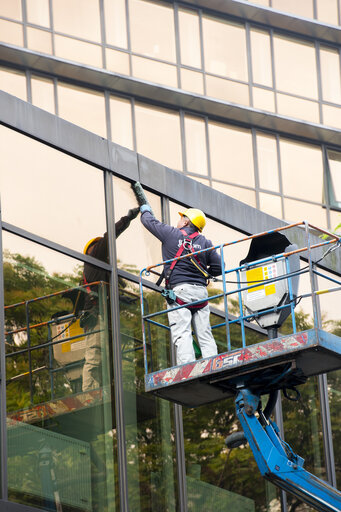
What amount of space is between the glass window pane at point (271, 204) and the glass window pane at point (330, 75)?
4.39m

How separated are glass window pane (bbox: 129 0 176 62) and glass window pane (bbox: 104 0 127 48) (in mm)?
273

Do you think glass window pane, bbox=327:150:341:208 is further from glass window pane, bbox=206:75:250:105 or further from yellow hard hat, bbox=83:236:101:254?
yellow hard hat, bbox=83:236:101:254

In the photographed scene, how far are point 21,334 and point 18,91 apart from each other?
20.3 metres

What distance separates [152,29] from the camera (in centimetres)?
3372

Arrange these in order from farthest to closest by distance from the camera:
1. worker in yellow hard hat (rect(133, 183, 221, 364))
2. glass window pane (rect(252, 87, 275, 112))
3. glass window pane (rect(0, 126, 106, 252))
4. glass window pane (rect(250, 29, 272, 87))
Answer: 1. glass window pane (rect(250, 29, 272, 87))
2. glass window pane (rect(252, 87, 275, 112))
3. glass window pane (rect(0, 126, 106, 252))
4. worker in yellow hard hat (rect(133, 183, 221, 364))

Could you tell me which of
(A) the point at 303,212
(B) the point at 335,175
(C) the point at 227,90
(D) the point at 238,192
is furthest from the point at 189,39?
(B) the point at 335,175

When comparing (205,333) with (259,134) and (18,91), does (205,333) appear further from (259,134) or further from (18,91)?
(259,134)

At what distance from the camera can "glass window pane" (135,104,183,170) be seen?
33.2m

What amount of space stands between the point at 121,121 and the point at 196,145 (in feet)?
9.62

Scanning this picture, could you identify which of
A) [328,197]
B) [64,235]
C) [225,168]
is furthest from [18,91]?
[64,235]

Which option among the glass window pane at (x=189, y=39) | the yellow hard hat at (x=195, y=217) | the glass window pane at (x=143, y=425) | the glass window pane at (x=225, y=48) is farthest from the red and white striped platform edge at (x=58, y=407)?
the glass window pane at (x=225, y=48)

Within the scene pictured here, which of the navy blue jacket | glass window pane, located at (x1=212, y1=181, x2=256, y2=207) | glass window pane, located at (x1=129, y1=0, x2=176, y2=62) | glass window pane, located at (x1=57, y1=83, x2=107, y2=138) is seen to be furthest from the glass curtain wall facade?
glass window pane, located at (x1=129, y1=0, x2=176, y2=62)

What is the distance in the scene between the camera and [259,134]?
36.2 metres

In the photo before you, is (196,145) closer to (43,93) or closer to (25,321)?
(43,93)
